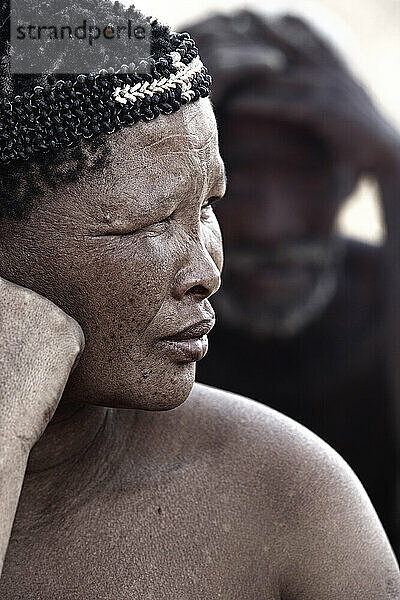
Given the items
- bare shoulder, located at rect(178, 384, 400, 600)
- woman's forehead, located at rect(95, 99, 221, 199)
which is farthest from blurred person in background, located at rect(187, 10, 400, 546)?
woman's forehead, located at rect(95, 99, 221, 199)

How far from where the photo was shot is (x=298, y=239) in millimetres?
3262

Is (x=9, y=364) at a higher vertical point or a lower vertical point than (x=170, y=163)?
lower

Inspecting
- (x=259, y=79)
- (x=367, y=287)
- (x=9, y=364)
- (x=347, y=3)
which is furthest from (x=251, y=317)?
(x=347, y=3)

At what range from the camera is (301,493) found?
1326mm

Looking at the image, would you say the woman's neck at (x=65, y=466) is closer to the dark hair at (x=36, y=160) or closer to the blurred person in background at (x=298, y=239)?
the dark hair at (x=36, y=160)

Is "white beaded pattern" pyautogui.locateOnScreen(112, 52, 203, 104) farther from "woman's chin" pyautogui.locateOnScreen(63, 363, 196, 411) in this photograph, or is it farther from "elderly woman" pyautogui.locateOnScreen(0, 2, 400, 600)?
"woman's chin" pyautogui.locateOnScreen(63, 363, 196, 411)

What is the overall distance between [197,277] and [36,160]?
196 mm

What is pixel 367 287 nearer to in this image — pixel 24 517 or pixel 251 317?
pixel 251 317

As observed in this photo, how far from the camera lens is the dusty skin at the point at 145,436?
1.16m

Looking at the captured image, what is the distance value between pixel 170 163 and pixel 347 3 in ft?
18.9

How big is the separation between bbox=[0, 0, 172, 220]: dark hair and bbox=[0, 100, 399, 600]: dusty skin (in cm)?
1

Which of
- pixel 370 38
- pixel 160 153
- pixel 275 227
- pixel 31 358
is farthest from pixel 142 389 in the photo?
pixel 370 38

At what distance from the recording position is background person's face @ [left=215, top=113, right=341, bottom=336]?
3.21m

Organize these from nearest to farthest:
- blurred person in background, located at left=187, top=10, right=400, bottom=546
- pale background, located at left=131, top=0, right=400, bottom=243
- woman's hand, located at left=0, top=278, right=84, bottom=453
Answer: woman's hand, located at left=0, top=278, right=84, bottom=453 → blurred person in background, located at left=187, top=10, right=400, bottom=546 → pale background, located at left=131, top=0, right=400, bottom=243
